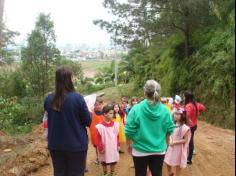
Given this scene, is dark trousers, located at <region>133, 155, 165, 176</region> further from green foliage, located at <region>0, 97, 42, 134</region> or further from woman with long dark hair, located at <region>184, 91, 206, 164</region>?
green foliage, located at <region>0, 97, 42, 134</region>

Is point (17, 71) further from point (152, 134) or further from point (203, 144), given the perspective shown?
point (152, 134)

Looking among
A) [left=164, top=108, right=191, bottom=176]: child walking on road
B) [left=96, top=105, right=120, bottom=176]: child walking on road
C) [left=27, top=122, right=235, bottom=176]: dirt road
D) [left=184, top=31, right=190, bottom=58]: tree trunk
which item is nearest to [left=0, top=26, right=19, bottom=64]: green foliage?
[left=184, top=31, right=190, bottom=58]: tree trunk

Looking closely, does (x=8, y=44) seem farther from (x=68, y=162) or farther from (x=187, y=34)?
(x=68, y=162)

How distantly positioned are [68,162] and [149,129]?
3.28 feet

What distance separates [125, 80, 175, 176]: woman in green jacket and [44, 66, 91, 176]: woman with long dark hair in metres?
0.58

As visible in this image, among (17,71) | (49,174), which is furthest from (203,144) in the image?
(17,71)

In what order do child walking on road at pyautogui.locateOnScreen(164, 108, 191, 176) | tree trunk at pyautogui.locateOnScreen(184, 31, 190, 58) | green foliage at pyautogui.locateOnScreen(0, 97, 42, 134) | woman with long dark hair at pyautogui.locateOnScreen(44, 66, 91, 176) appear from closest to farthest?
woman with long dark hair at pyautogui.locateOnScreen(44, 66, 91, 176)
child walking on road at pyautogui.locateOnScreen(164, 108, 191, 176)
green foliage at pyautogui.locateOnScreen(0, 97, 42, 134)
tree trunk at pyautogui.locateOnScreen(184, 31, 190, 58)

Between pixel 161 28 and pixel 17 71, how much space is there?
993 centimetres

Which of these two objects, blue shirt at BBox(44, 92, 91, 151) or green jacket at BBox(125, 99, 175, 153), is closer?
blue shirt at BBox(44, 92, 91, 151)

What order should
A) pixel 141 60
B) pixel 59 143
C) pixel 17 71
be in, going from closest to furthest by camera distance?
pixel 59 143 < pixel 17 71 < pixel 141 60

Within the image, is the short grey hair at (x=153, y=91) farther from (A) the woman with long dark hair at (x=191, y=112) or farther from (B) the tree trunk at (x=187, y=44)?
(B) the tree trunk at (x=187, y=44)

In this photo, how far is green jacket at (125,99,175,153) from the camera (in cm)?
515

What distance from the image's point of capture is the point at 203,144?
466 inches

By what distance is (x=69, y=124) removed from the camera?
16.3 ft
